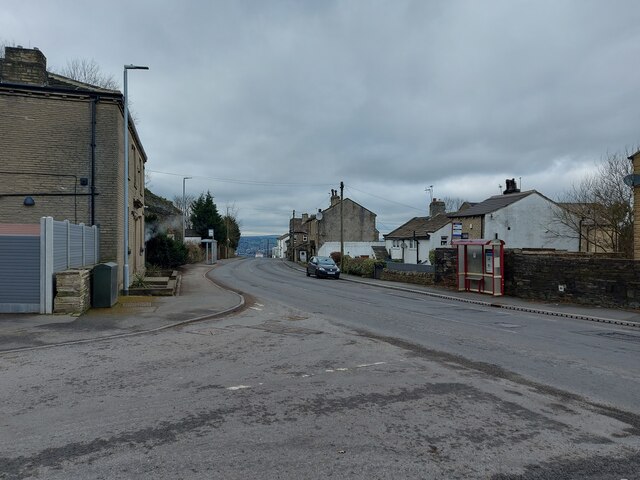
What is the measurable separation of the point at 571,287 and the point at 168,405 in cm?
1746

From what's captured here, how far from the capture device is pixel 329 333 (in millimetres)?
10562

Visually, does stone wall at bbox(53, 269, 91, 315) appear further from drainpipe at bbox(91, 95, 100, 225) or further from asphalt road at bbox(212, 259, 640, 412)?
asphalt road at bbox(212, 259, 640, 412)

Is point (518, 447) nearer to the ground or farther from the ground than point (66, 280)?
nearer to the ground

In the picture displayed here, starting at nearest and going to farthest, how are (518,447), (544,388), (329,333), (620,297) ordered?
(518,447) → (544,388) → (329,333) → (620,297)

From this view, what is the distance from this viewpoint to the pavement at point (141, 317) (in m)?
9.29

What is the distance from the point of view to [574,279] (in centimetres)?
1823

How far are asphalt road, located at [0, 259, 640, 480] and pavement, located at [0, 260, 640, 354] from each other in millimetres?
977

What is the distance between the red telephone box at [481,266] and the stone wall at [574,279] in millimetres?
558

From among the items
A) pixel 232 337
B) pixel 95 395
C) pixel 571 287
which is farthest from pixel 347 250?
pixel 95 395

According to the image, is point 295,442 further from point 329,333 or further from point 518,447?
point 329,333

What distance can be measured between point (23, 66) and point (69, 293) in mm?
9830

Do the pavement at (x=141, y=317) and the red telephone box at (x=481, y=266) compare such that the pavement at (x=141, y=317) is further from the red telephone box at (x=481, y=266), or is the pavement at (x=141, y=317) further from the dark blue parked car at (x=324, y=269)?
the dark blue parked car at (x=324, y=269)

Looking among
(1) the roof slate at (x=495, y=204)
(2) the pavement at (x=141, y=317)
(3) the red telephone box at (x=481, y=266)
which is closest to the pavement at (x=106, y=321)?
(2) the pavement at (x=141, y=317)

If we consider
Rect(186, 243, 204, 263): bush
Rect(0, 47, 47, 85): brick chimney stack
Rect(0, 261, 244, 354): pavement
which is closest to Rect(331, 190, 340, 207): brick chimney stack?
Rect(186, 243, 204, 263): bush
